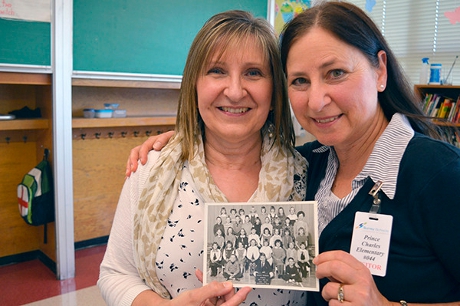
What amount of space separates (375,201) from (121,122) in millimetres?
3249

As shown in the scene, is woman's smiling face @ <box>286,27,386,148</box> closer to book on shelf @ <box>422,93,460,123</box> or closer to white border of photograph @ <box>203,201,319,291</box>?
white border of photograph @ <box>203,201,319,291</box>

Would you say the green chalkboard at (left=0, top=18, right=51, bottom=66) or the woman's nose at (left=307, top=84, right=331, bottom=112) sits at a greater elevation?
the green chalkboard at (left=0, top=18, right=51, bottom=66)

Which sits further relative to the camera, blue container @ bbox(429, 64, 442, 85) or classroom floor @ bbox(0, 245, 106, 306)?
blue container @ bbox(429, 64, 442, 85)

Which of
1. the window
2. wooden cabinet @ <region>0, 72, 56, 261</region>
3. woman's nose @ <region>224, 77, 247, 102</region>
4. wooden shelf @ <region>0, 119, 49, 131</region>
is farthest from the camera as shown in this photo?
the window

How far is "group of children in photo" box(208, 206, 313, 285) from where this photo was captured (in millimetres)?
1293

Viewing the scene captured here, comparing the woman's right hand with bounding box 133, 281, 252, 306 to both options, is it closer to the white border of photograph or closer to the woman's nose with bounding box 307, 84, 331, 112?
the white border of photograph

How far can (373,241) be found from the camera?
1.25 meters

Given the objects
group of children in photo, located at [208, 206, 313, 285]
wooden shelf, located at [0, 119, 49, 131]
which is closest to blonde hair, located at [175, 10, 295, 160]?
group of children in photo, located at [208, 206, 313, 285]

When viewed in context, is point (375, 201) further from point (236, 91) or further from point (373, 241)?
point (236, 91)

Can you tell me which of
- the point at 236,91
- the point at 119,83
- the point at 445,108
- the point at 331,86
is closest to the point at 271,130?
the point at 236,91

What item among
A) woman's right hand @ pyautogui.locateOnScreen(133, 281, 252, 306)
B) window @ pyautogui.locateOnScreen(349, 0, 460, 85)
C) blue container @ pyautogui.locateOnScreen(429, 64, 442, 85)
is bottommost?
woman's right hand @ pyautogui.locateOnScreen(133, 281, 252, 306)

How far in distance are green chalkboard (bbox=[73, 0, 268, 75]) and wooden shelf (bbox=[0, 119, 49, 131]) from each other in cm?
54

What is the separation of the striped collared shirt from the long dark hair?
59mm

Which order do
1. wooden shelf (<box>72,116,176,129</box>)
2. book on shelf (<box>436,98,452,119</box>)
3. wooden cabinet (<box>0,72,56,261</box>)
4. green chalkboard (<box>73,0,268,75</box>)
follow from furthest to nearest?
1. book on shelf (<box>436,98,452,119</box>)
2. wooden shelf (<box>72,116,176,129</box>)
3. wooden cabinet (<box>0,72,56,261</box>)
4. green chalkboard (<box>73,0,268,75</box>)
